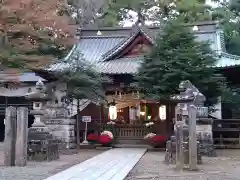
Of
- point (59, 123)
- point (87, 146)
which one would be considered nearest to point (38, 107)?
point (59, 123)

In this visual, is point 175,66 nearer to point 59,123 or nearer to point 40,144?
point 59,123

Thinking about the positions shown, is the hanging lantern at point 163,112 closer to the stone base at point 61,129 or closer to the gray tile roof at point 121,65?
the gray tile roof at point 121,65

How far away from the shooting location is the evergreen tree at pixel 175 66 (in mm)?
17656

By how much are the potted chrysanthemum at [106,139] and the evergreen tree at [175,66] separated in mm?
2819

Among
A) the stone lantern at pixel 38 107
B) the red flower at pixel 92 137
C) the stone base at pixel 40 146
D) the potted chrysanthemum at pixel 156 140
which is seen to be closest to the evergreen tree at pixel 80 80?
the stone lantern at pixel 38 107

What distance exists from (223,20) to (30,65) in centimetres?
1677

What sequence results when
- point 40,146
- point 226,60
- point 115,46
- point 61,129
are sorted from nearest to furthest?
point 40,146 → point 61,129 → point 226,60 → point 115,46

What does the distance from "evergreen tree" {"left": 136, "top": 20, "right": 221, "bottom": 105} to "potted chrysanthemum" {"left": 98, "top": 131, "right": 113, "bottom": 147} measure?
2819 millimetres

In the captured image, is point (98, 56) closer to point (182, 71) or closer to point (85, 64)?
point (85, 64)

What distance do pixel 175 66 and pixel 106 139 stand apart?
489 centimetres

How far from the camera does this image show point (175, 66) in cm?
1777

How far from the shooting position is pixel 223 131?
19609 mm

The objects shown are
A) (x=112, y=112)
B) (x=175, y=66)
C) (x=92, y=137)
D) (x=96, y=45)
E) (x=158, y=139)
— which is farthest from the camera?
(x=96, y=45)

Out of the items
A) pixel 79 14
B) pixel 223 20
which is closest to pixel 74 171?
pixel 223 20
